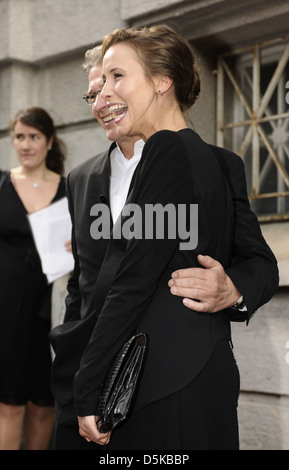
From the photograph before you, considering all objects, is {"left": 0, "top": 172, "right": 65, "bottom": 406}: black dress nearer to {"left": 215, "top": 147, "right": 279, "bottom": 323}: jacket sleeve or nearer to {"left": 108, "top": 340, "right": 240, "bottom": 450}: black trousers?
{"left": 215, "top": 147, "right": 279, "bottom": 323}: jacket sleeve

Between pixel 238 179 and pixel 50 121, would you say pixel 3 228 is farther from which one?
pixel 238 179

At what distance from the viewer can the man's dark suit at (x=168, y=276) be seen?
6.40 feet

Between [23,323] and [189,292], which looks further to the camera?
[23,323]

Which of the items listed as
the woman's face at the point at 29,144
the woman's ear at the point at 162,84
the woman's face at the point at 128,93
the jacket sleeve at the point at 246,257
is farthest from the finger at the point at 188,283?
the woman's face at the point at 29,144

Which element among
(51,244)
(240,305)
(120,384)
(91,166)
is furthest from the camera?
(51,244)

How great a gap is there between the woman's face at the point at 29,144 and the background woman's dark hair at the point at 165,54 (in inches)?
85.9

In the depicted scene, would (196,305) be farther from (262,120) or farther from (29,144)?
(29,144)

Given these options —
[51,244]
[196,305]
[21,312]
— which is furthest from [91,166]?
[21,312]

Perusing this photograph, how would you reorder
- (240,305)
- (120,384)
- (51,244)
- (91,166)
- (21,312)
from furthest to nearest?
(21,312)
(51,244)
(91,166)
(240,305)
(120,384)

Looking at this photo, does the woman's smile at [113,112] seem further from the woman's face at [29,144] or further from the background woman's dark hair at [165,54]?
the woman's face at [29,144]

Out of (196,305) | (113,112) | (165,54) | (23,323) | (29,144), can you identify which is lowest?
(23,323)

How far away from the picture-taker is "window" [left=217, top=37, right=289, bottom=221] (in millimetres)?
4102

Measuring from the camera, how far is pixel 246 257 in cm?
221

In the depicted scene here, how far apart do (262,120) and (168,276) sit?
238cm
